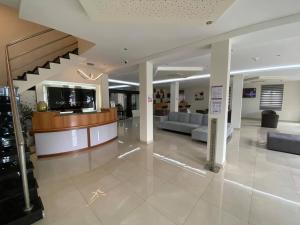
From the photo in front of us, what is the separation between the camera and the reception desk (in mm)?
3625

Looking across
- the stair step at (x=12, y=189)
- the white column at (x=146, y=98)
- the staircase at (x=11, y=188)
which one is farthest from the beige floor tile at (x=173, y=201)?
the white column at (x=146, y=98)

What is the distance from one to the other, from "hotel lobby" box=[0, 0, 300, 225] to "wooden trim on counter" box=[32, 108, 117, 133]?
23 mm

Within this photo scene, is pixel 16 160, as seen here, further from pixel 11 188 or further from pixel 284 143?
pixel 284 143

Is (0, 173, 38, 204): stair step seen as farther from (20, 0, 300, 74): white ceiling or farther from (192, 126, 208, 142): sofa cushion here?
(192, 126, 208, 142): sofa cushion

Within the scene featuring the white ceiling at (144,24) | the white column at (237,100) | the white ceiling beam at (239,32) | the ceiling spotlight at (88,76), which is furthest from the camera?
the white column at (237,100)

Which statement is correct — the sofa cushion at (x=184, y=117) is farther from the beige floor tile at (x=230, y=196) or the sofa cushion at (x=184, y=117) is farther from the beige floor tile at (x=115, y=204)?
the beige floor tile at (x=115, y=204)

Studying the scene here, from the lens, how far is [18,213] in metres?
1.63

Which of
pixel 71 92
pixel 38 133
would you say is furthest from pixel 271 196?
A: pixel 71 92

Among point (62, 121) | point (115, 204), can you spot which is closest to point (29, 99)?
point (62, 121)

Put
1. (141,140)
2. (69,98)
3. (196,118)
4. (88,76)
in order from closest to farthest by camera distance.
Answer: (141,140)
(69,98)
(88,76)
(196,118)

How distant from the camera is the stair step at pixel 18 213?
155 cm

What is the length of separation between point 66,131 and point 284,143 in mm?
6193

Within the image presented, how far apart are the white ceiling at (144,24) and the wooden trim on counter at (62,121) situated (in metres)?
2.00

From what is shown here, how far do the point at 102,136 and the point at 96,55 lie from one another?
261 centimetres
